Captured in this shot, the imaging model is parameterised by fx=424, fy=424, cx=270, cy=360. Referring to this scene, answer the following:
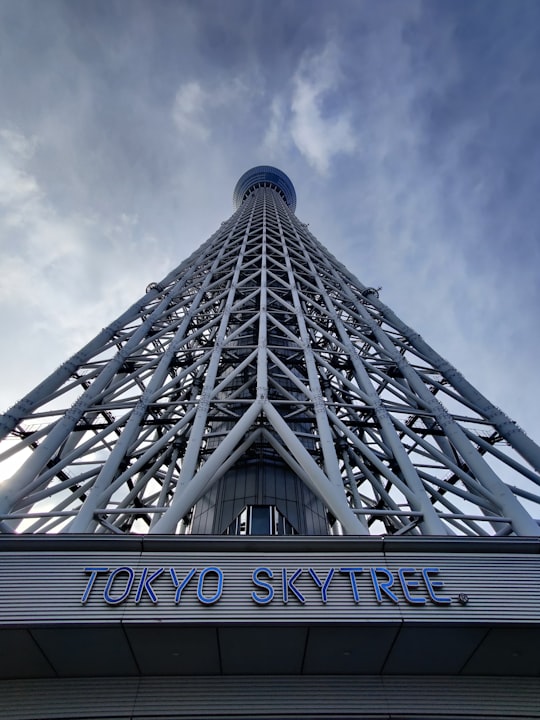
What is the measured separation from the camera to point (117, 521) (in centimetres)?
2019

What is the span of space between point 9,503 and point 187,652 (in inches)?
360

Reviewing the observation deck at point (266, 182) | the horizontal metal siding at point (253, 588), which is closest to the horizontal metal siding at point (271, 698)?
the horizontal metal siding at point (253, 588)

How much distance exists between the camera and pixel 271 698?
28.8 feet

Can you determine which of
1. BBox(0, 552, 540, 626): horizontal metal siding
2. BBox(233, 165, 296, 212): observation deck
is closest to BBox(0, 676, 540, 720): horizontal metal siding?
BBox(0, 552, 540, 626): horizontal metal siding

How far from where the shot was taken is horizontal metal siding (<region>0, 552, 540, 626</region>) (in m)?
8.36

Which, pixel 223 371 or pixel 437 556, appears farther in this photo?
pixel 223 371

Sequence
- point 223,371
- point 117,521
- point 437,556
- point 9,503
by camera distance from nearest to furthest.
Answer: point 437,556, point 9,503, point 117,521, point 223,371

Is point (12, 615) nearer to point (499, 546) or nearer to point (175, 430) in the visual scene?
point (175, 430)

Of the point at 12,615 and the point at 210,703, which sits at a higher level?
the point at 12,615

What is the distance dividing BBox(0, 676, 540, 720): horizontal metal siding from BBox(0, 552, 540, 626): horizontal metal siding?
6.08 feet

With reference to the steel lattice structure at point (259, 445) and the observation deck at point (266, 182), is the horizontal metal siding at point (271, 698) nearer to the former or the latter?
the steel lattice structure at point (259, 445)

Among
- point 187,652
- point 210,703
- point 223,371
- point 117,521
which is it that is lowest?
point 210,703

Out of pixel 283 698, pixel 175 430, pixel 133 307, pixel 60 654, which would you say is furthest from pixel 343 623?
pixel 133 307

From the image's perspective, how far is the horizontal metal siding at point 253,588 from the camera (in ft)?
27.4
